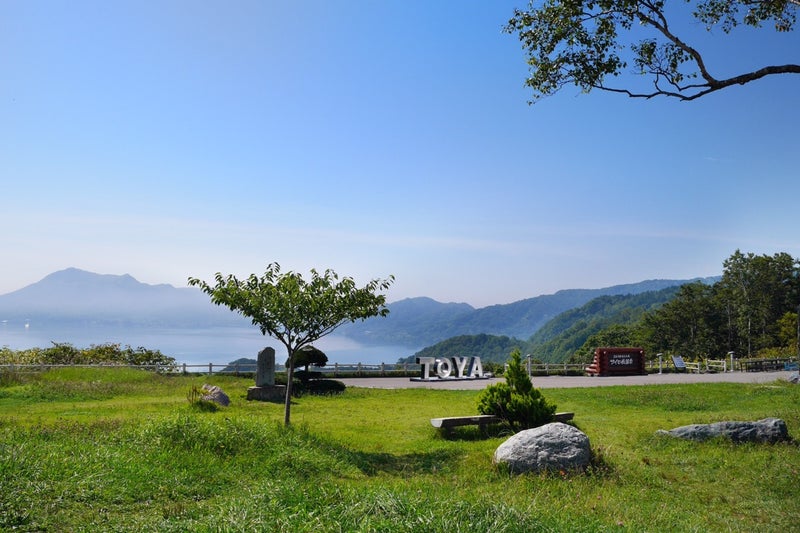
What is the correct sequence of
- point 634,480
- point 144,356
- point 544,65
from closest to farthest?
point 634,480, point 544,65, point 144,356

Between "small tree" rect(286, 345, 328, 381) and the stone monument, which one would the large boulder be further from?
"small tree" rect(286, 345, 328, 381)

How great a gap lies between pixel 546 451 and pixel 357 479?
11.5ft

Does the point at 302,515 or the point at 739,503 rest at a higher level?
the point at 302,515

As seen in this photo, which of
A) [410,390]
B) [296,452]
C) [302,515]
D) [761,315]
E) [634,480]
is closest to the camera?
[302,515]

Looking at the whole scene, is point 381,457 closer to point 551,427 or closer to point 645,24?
point 551,427

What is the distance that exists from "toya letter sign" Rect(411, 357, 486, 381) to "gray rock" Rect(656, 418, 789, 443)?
872 inches

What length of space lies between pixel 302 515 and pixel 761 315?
82366mm

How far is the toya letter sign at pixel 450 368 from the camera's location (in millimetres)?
35156

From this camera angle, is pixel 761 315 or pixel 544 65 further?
pixel 761 315

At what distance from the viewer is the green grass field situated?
6.54m

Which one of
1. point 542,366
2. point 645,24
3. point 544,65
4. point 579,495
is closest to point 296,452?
point 579,495

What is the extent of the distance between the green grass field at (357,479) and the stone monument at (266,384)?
538cm

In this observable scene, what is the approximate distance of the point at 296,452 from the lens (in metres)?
10.9

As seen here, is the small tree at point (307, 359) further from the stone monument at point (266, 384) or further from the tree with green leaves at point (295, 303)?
the tree with green leaves at point (295, 303)
